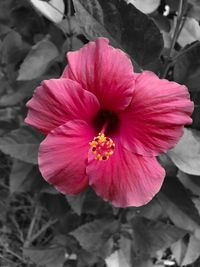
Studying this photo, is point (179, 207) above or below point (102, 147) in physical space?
below

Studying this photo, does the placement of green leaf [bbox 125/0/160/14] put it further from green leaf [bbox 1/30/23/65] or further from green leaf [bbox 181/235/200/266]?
green leaf [bbox 181/235/200/266]

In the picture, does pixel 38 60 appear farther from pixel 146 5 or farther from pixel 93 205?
pixel 93 205

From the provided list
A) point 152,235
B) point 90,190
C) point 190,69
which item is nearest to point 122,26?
point 190,69

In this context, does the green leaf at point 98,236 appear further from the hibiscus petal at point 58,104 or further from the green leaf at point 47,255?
the hibiscus petal at point 58,104

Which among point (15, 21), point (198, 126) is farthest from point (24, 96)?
point (198, 126)

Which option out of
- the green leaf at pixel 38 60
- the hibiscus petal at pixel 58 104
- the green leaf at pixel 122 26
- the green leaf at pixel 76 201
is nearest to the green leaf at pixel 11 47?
the green leaf at pixel 38 60

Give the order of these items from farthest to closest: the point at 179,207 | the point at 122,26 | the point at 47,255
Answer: the point at 47,255
the point at 179,207
the point at 122,26

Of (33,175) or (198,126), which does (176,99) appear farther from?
(33,175)
